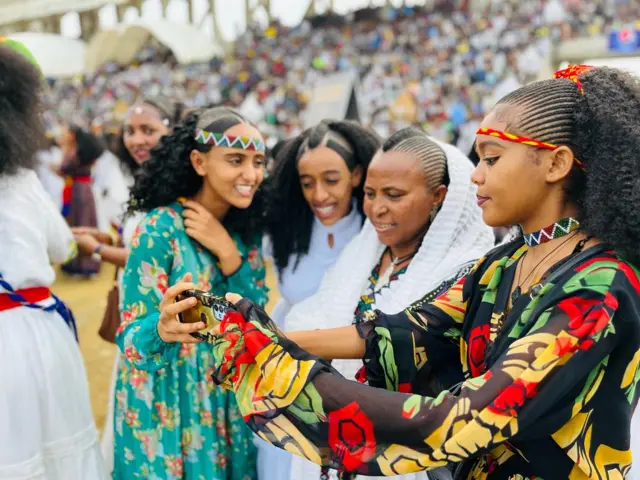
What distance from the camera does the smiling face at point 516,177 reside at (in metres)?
1.21

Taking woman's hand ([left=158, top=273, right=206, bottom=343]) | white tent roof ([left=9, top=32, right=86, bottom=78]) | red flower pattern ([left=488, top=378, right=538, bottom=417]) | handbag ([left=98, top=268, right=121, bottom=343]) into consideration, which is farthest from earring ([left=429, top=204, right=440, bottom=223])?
white tent roof ([left=9, top=32, right=86, bottom=78])

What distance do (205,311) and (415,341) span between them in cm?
53

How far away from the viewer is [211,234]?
217 cm

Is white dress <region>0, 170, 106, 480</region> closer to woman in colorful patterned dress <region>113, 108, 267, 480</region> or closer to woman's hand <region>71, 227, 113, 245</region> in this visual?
woman in colorful patterned dress <region>113, 108, 267, 480</region>

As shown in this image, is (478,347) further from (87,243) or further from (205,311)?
(87,243)

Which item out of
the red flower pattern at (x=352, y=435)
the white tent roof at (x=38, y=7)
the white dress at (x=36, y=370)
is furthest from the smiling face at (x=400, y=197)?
the white tent roof at (x=38, y=7)

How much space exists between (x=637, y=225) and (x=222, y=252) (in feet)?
4.72

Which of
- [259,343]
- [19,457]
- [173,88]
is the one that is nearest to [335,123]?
[259,343]

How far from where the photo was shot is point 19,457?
2.27 m

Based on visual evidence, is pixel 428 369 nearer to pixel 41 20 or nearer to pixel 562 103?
pixel 562 103

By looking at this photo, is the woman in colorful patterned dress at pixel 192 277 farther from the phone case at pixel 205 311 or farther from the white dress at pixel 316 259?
the phone case at pixel 205 311

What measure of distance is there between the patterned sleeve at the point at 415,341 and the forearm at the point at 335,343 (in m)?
0.02

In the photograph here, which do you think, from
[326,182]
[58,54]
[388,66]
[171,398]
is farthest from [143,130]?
[58,54]

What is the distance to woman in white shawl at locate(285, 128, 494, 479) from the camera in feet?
6.28
